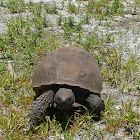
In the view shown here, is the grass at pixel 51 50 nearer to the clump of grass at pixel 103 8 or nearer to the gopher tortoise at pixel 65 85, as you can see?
the clump of grass at pixel 103 8

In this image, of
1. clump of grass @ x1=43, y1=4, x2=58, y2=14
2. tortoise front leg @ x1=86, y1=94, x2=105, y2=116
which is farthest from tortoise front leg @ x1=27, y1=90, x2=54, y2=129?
clump of grass @ x1=43, y1=4, x2=58, y2=14

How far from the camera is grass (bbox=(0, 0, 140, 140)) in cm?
292

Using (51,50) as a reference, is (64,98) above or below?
above

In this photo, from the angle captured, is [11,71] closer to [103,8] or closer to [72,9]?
[72,9]

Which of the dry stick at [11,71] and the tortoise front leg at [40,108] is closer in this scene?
the tortoise front leg at [40,108]

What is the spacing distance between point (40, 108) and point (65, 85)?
354 millimetres

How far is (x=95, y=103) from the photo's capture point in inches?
118

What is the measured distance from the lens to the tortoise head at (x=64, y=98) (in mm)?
2766

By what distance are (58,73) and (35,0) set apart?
4871 millimetres

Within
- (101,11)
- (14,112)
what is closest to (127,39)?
(101,11)

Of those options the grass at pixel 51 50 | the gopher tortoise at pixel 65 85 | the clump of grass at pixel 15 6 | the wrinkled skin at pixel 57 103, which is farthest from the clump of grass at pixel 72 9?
the wrinkled skin at pixel 57 103

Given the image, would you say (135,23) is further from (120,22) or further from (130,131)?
(130,131)

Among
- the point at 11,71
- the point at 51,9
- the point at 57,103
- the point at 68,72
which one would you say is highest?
the point at 51,9

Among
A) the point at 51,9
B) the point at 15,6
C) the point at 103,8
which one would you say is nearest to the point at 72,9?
the point at 51,9
